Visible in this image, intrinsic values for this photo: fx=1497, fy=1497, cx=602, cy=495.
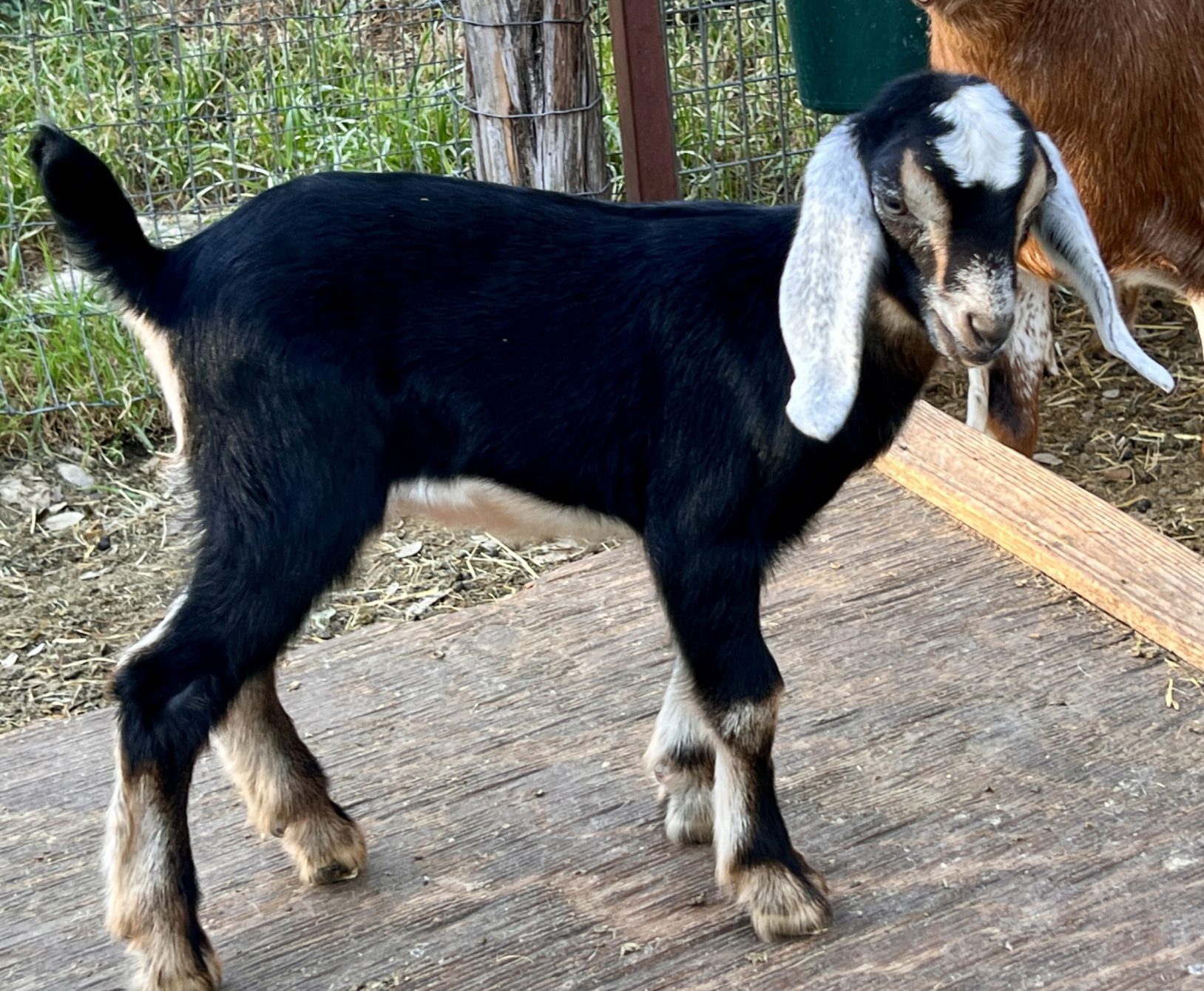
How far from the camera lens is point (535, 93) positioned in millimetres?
3809

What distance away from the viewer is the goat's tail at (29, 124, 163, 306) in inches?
83.0

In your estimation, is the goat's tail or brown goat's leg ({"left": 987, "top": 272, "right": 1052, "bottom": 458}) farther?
brown goat's leg ({"left": 987, "top": 272, "right": 1052, "bottom": 458})

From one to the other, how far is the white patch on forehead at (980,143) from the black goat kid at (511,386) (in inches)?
0.7

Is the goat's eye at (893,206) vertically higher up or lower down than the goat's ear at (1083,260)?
higher up

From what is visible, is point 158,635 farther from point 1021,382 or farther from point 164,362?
point 1021,382

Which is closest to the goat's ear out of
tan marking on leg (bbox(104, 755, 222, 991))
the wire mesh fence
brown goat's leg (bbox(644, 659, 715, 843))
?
brown goat's leg (bbox(644, 659, 715, 843))

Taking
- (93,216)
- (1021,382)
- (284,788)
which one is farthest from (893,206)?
(1021,382)

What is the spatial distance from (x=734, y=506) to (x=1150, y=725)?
1.03 m

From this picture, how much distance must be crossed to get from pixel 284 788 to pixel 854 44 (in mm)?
2880

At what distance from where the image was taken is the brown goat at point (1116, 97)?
3.51m

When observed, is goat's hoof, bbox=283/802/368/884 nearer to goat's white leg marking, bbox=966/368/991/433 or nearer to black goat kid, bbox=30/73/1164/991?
black goat kid, bbox=30/73/1164/991

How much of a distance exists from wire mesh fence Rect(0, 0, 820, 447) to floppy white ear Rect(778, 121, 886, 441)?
282 centimetres

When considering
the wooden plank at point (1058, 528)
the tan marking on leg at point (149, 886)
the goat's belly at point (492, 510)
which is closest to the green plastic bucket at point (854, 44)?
the wooden plank at point (1058, 528)

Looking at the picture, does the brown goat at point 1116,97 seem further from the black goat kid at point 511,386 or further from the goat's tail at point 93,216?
the goat's tail at point 93,216
